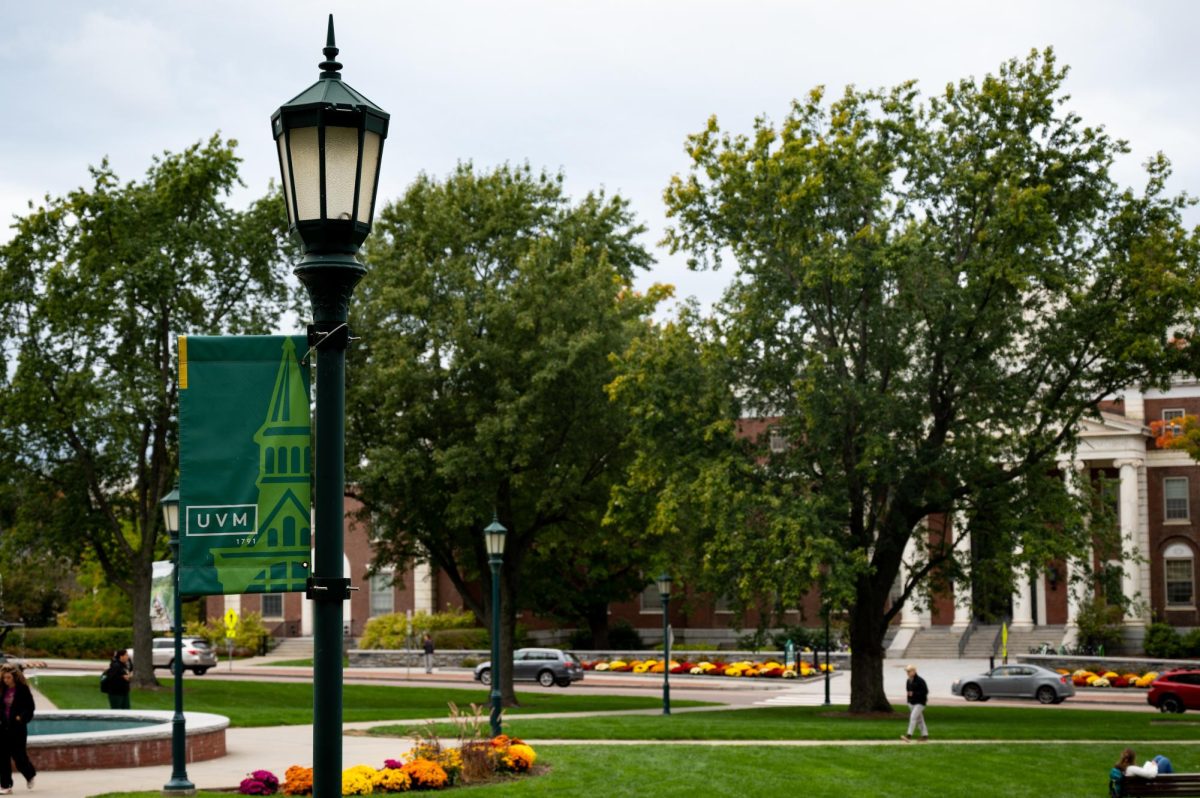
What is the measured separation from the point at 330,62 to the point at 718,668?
177ft

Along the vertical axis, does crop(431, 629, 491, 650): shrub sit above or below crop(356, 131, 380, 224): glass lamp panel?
below

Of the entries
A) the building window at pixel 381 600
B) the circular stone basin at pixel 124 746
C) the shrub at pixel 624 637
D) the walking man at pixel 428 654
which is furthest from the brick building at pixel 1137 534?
the circular stone basin at pixel 124 746

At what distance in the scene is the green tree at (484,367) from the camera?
38.2 metres

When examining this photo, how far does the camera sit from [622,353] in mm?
39719

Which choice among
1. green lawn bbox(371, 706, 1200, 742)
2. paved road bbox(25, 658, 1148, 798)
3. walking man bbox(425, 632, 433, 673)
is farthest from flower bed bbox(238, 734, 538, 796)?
walking man bbox(425, 632, 433, 673)

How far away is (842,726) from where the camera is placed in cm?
3166

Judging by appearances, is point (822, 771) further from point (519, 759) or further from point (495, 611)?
point (495, 611)

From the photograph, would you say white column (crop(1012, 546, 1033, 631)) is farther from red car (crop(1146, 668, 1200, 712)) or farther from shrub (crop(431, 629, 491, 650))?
shrub (crop(431, 629, 491, 650))

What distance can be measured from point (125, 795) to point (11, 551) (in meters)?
28.0

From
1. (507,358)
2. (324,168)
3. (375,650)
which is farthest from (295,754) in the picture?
(375,650)

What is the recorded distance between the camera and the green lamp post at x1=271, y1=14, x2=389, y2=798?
597cm

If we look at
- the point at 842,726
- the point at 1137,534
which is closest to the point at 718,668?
the point at 1137,534

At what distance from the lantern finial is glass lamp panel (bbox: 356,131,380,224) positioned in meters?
0.51

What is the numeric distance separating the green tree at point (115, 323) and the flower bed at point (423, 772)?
23.5 m
